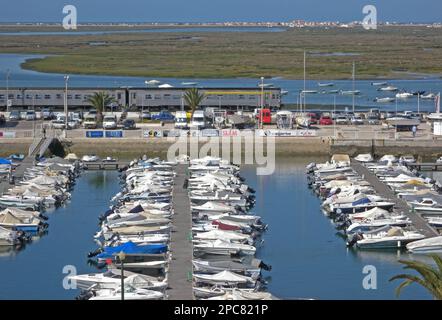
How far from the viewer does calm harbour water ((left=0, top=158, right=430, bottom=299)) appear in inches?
1028

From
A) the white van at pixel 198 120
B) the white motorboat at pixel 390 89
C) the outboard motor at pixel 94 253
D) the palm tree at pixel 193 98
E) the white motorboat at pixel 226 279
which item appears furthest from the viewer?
the white motorboat at pixel 390 89

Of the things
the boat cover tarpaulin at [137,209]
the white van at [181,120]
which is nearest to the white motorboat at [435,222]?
the boat cover tarpaulin at [137,209]

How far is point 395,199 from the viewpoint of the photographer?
120 ft

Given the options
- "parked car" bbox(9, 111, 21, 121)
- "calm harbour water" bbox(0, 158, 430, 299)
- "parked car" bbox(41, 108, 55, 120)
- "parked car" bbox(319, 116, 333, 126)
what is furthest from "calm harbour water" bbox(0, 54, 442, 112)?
"calm harbour water" bbox(0, 158, 430, 299)

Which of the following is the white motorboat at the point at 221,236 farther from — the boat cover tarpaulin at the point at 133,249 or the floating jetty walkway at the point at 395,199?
the floating jetty walkway at the point at 395,199

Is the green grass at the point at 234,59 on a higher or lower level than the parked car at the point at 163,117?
higher

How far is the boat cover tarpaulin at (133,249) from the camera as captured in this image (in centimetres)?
2761

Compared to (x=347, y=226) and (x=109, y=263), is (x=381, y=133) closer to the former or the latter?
(x=347, y=226)

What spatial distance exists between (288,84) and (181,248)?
5911 cm

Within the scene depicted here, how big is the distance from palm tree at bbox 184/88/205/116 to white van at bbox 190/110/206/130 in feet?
2.83

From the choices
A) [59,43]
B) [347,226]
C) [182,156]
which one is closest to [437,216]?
[347,226]

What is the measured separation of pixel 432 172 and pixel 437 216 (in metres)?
11.6

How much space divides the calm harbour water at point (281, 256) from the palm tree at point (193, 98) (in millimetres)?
17764

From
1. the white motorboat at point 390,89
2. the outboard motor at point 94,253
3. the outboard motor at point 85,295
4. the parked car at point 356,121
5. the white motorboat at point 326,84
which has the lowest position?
the outboard motor at point 85,295
